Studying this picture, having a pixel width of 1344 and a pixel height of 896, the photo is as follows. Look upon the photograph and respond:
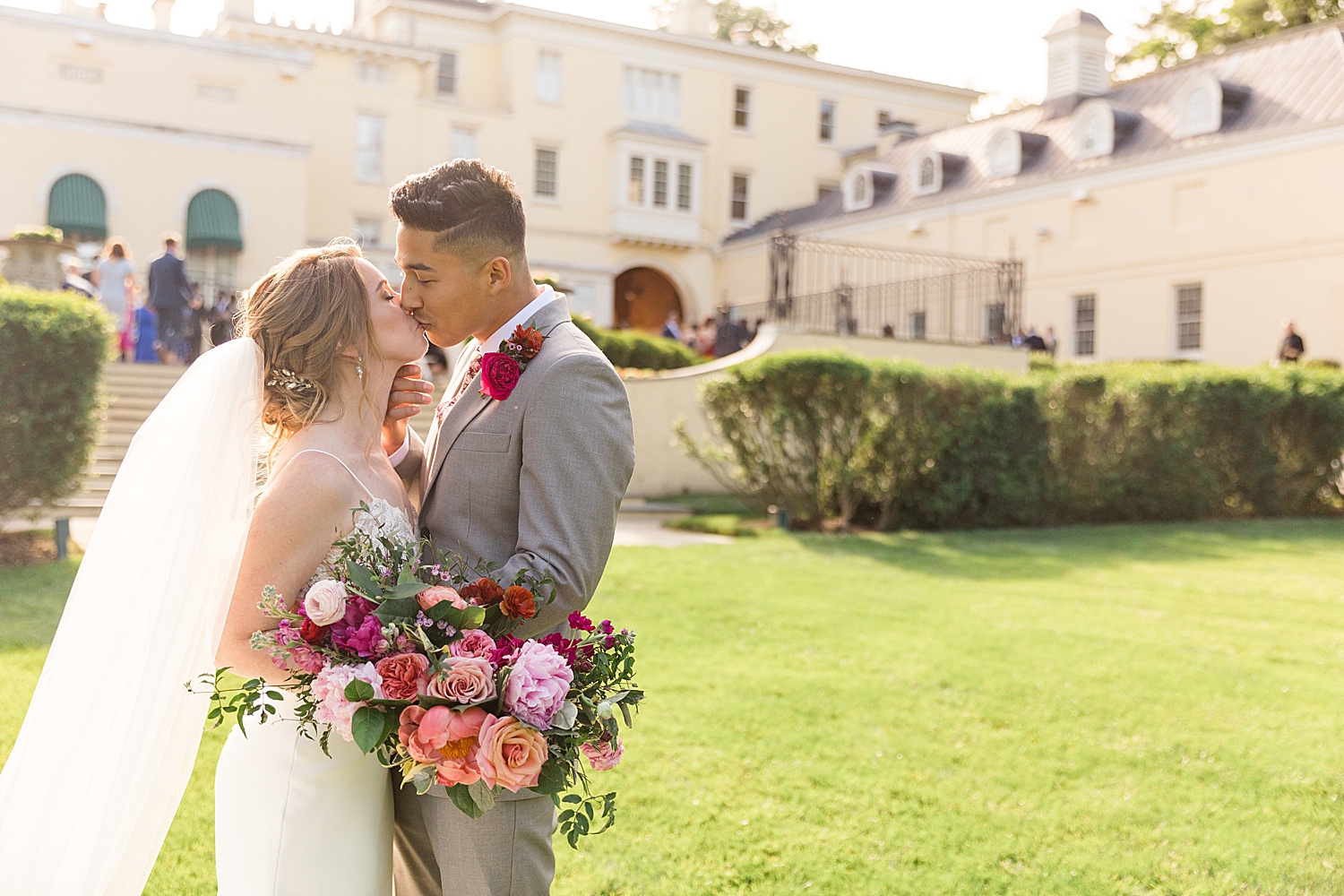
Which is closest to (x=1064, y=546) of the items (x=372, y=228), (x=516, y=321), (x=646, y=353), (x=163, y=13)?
(x=646, y=353)

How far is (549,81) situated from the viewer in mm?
38688

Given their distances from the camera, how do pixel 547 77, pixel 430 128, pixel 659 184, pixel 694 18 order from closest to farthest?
pixel 430 128
pixel 547 77
pixel 659 184
pixel 694 18

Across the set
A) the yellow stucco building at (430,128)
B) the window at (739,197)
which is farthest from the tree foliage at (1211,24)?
the window at (739,197)

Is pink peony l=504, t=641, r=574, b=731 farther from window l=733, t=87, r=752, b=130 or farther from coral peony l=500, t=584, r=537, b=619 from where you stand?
window l=733, t=87, r=752, b=130

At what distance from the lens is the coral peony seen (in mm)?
2273

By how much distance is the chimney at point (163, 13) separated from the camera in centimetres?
3166

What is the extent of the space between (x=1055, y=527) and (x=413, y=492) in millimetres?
12325

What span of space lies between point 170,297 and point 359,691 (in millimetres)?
16913

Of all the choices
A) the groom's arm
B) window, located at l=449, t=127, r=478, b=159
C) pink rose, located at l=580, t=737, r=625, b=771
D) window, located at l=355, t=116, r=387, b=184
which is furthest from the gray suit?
window, located at l=449, t=127, r=478, b=159

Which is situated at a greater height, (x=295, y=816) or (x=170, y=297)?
(x=170, y=297)

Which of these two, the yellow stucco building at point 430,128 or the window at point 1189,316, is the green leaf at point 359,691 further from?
the window at point 1189,316

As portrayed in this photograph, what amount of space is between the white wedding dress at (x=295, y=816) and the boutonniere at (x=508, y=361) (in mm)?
375

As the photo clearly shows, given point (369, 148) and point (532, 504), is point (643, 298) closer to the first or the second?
point (369, 148)

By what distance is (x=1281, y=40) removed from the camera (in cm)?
2803
